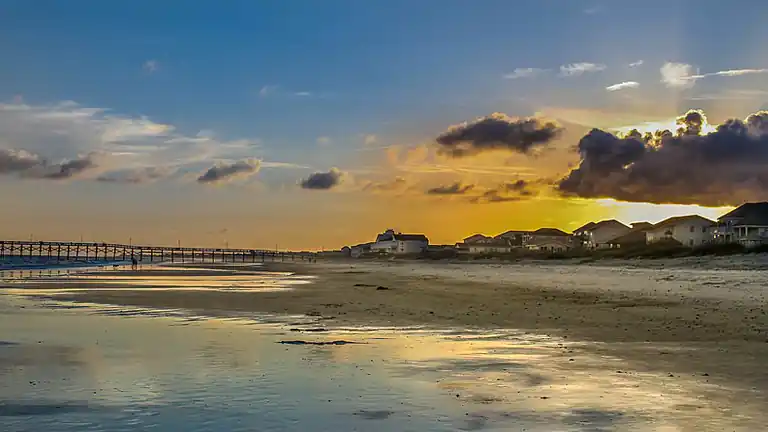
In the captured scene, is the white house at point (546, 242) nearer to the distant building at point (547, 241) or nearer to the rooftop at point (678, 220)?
the distant building at point (547, 241)

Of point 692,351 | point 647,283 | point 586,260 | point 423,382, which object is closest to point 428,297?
point 647,283

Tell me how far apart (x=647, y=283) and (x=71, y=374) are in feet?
115

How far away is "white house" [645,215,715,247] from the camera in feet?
363

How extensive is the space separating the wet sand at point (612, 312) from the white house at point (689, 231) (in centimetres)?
7260

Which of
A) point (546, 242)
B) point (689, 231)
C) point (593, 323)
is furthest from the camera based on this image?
point (546, 242)

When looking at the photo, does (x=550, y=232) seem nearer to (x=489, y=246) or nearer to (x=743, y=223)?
(x=489, y=246)

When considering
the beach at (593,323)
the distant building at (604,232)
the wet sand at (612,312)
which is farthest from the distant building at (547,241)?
the beach at (593,323)

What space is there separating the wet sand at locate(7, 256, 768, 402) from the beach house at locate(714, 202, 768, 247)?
65.9 m

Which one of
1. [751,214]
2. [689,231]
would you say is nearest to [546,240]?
[689,231]

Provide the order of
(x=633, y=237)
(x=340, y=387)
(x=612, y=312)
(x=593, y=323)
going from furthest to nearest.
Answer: (x=633, y=237), (x=612, y=312), (x=593, y=323), (x=340, y=387)

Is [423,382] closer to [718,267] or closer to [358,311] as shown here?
[358,311]

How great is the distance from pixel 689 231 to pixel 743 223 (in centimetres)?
976

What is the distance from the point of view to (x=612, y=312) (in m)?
26.0

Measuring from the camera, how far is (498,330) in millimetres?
21266
